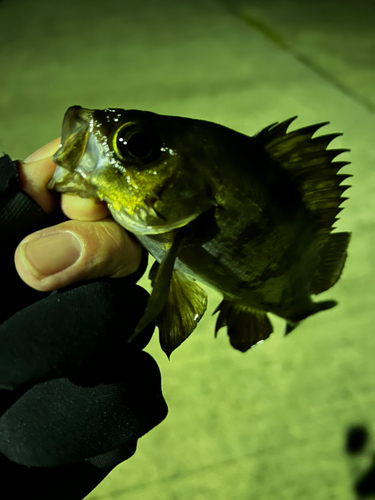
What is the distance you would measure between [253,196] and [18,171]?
0.38m

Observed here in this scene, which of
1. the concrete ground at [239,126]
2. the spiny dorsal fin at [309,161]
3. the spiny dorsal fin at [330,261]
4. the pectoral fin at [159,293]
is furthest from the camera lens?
the concrete ground at [239,126]

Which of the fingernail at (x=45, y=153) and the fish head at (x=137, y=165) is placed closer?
the fish head at (x=137, y=165)

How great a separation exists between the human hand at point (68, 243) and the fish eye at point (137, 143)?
0.35 feet

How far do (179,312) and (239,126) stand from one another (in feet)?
5.60

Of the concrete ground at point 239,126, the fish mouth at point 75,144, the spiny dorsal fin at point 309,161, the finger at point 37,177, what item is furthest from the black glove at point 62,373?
the concrete ground at point 239,126

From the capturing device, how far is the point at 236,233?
2.06ft

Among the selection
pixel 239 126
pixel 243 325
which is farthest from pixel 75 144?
pixel 239 126

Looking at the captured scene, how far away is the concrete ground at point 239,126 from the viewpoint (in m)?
1.24

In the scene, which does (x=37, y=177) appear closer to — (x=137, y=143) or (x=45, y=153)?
(x=45, y=153)

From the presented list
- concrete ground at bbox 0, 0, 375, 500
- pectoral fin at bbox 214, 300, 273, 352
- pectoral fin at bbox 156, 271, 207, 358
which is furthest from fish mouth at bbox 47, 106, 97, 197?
concrete ground at bbox 0, 0, 375, 500

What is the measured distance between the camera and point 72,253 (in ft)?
2.09

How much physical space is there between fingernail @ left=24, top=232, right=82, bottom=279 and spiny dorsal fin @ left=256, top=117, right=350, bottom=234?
33 cm

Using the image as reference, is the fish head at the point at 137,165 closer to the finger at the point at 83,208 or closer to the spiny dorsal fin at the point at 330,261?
the finger at the point at 83,208

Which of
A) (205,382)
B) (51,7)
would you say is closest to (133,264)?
(205,382)
